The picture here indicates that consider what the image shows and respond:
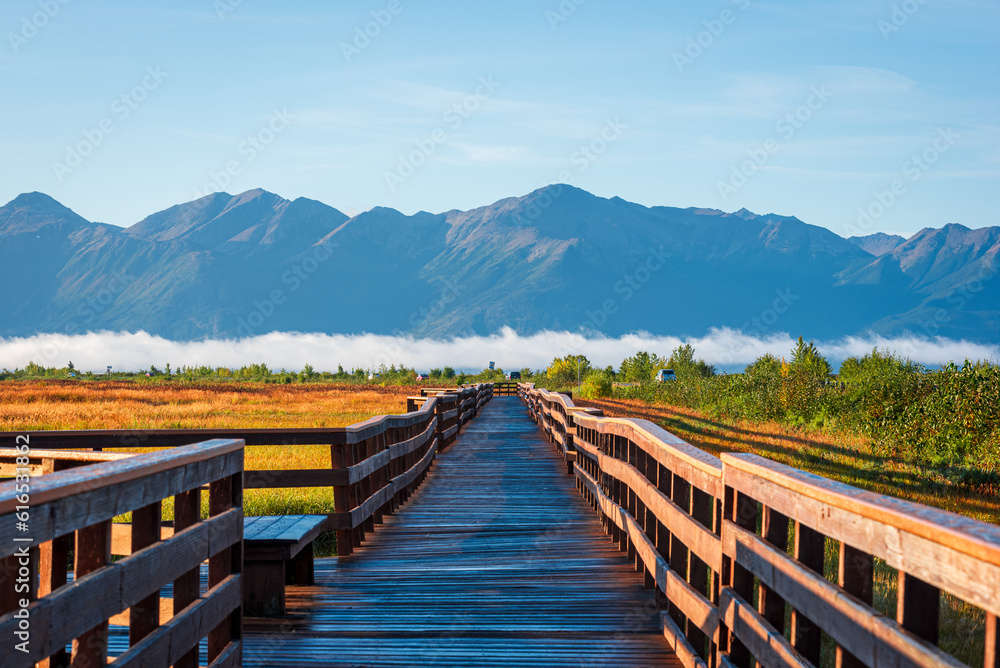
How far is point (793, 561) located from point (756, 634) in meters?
0.48

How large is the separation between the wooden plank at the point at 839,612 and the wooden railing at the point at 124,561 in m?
2.18

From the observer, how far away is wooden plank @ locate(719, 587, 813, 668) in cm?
281

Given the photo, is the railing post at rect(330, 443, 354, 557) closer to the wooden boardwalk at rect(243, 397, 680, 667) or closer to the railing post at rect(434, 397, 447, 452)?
the wooden boardwalk at rect(243, 397, 680, 667)

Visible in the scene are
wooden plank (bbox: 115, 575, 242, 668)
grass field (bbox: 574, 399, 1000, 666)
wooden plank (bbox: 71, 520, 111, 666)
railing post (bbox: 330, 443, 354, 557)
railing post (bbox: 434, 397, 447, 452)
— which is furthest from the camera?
railing post (bbox: 434, 397, 447, 452)

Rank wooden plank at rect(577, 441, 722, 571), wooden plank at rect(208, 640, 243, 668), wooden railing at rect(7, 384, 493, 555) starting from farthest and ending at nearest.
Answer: wooden railing at rect(7, 384, 493, 555)
wooden plank at rect(577, 441, 722, 571)
wooden plank at rect(208, 640, 243, 668)

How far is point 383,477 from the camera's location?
328 inches

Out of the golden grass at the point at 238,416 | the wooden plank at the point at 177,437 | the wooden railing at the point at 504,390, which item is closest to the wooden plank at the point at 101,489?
the wooden plank at the point at 177,437

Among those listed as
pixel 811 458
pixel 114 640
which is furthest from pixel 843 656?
pixel 811 458

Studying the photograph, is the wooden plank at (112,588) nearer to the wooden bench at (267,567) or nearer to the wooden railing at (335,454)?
the wooden bench at (267,567)

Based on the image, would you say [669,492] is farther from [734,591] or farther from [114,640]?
[114,640]

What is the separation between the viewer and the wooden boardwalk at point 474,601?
445 centimetres

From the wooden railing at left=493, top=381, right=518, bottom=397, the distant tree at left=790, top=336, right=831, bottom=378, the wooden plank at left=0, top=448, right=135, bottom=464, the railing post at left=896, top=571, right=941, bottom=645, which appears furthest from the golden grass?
the distant tree at left=790, top=336, right=831, bottom=378

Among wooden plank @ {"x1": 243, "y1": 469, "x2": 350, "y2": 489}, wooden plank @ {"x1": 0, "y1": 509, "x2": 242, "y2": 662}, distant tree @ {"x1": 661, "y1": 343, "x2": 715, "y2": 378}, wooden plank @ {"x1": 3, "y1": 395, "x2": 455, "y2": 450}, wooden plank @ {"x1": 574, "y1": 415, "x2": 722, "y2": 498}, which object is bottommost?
wooden plank @ {"x1": 243, "y1": 469, "x2": 350, "y2": 489}

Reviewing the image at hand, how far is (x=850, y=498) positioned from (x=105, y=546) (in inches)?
90.0
